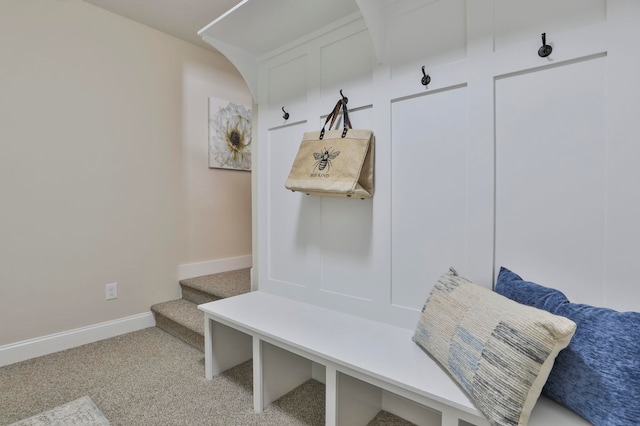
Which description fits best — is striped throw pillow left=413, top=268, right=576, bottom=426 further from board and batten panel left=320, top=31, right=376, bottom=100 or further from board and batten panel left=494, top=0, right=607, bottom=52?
board and batten panel left=320, top=31, right=376, bottom=100

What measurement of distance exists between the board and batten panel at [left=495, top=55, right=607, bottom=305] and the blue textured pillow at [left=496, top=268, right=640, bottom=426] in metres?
0.19

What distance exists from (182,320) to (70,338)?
0.78m

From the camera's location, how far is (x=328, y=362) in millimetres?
1235

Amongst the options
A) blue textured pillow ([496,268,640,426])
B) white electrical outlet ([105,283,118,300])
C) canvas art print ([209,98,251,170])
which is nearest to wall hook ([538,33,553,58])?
blue textured pillow ([496,268,640,426])

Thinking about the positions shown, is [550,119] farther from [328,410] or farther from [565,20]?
[328,410]

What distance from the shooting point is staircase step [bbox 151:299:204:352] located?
2.21 metres

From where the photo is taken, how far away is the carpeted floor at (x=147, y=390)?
4.93 feet

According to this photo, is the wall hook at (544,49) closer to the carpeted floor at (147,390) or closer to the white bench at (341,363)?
the white bench at (341,363)

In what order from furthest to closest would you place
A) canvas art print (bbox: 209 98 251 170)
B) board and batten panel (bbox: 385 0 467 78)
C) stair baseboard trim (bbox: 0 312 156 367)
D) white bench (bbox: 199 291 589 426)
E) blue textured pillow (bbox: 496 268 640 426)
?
1. canvas art print (bbox: 209 98 251 170)
2. stair baseboard trim (bbox: 0 312 156 367)
3. board and batten panel (bbox: 385 0 467 78)
4. white bench (bbox: 199 291 589 426)
5. blue textured pillow (bbox: 496 268 640 426)

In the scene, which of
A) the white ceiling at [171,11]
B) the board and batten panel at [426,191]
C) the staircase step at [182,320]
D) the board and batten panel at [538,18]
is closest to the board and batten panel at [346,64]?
the board and batten panel at [426,191]

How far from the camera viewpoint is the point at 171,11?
2332 mm

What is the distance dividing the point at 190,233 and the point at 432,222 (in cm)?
233

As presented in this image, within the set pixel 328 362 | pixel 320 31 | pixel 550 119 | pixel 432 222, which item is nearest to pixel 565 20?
pixel 550 119

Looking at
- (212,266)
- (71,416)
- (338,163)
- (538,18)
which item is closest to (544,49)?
(538,18)
